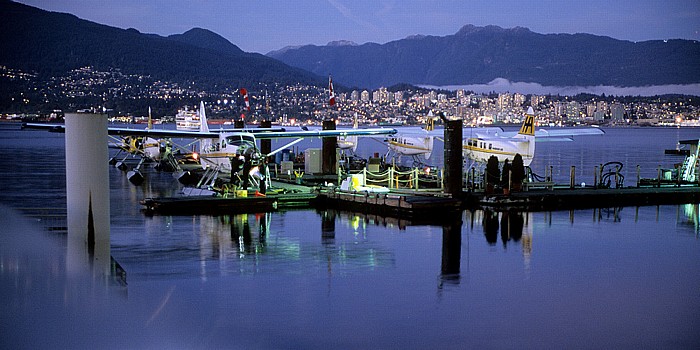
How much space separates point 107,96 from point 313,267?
633 feet

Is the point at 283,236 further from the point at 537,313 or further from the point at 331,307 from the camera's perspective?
the point at 537,313

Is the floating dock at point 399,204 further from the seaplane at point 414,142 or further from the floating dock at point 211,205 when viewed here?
the seaplane at point 414,142

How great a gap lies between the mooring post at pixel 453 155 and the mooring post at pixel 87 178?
13.7 metres

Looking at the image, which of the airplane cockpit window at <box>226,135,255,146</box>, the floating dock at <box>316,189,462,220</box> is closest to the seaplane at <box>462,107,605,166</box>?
the airplane cockpit window at <box>226,135,255,146</box>

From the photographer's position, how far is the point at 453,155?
24.0 meters

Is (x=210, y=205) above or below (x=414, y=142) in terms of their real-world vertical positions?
below

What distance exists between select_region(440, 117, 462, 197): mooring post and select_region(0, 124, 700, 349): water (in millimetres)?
1277

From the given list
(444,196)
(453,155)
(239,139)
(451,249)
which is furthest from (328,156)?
(451,249)

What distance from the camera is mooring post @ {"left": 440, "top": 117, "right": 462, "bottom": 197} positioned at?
24062 mm

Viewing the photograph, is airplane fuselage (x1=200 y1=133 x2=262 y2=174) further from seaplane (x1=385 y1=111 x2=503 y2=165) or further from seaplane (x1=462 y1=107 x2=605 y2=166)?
seaplane (x1=385 y1=111 x2=503 y2=165)

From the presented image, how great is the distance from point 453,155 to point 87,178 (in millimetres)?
14062

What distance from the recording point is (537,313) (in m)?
13.1

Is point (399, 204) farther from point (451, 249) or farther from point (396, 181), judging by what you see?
point (451, 249)

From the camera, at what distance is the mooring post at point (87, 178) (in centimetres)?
1155
